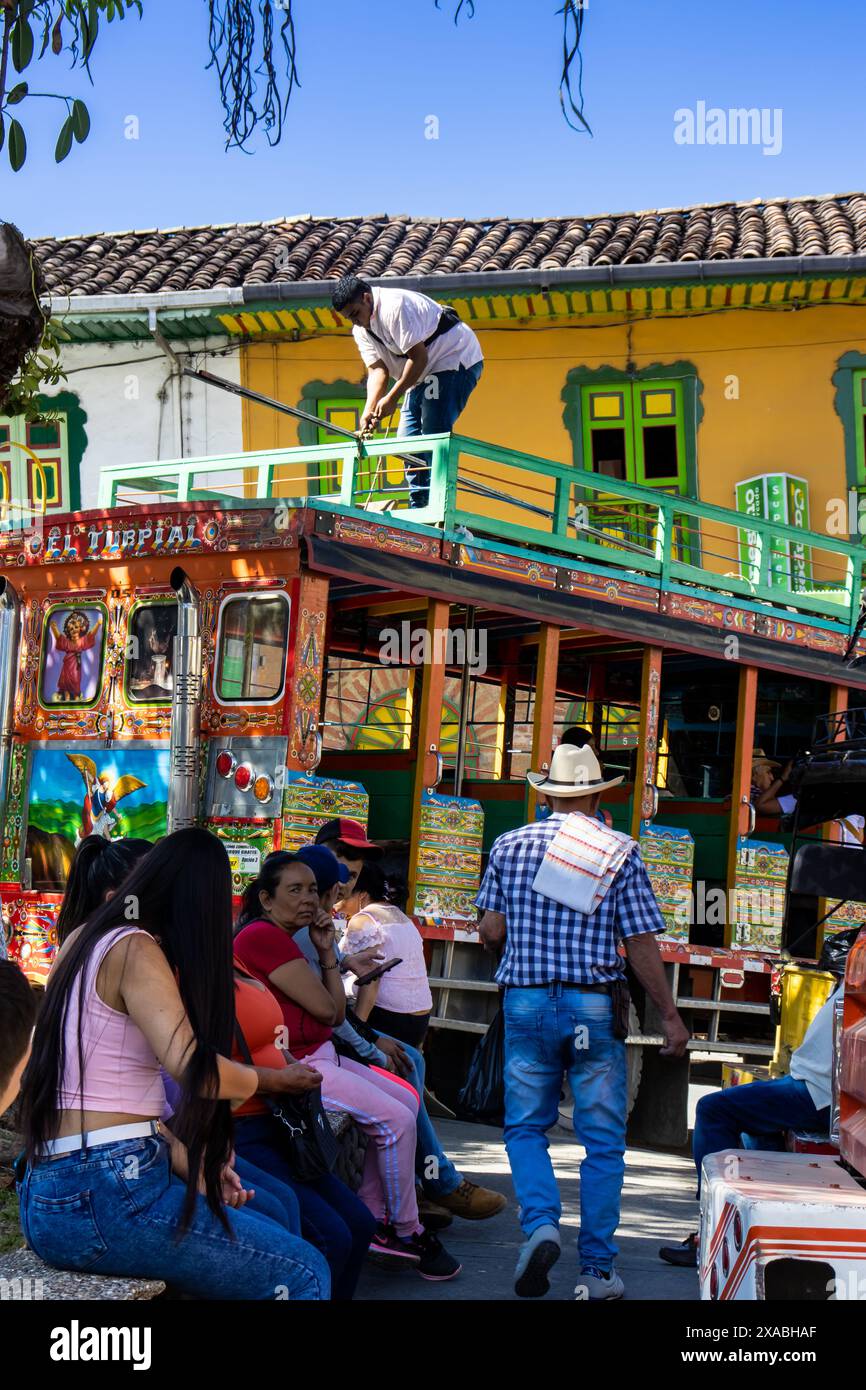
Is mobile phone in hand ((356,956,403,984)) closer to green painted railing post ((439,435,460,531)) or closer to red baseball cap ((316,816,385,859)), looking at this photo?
red baseball cap ((316,816,385,859))

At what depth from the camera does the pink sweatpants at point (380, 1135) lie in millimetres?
5504

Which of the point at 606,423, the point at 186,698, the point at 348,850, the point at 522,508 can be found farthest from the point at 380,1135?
the point at 606,423

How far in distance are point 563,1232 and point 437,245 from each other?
1257 centimetres

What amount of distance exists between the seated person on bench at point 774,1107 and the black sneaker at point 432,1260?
0.85 metres

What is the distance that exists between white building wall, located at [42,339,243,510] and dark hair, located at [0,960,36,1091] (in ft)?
45.9

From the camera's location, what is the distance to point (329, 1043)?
5.68m

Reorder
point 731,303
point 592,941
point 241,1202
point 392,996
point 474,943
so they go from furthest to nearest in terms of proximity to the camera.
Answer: point 731,303 < point 474,943 < point 392,996 < point 592,941 < point 241,1202

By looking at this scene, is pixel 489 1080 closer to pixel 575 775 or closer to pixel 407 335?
pixel 575 775
